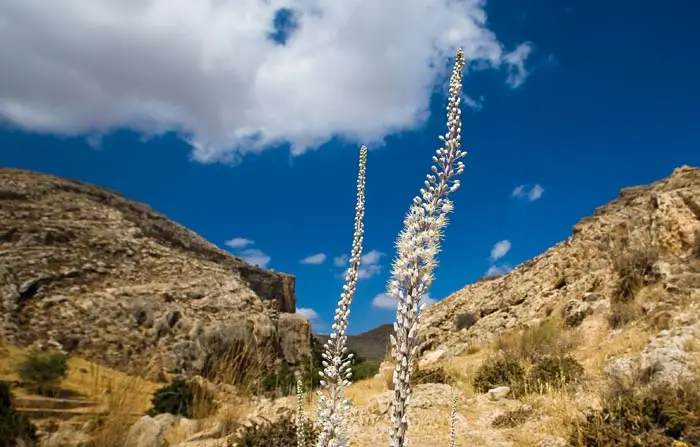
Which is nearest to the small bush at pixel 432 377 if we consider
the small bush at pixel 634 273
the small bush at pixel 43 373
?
the small bush at pixel 634 273

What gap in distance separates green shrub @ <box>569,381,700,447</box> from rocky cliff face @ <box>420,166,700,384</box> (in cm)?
153

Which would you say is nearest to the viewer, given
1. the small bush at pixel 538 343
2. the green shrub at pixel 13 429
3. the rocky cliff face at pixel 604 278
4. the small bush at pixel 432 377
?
the green shrub at pixel 13 429

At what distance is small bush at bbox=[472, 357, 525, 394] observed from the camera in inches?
478

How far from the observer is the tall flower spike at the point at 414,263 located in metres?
2.39

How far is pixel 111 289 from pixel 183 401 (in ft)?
59.9

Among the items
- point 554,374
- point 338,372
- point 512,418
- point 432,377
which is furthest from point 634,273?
point 338,372

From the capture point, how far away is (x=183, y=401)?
1292 centimetres

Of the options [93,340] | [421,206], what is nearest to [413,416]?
[421,206]

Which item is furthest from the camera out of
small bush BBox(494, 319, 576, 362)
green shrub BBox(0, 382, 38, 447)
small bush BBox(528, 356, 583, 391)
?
small bush BBox(494, 319, 576, 362)

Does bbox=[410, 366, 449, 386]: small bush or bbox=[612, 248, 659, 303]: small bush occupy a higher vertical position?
bbox=[612, 248, 659, 303]: small bush

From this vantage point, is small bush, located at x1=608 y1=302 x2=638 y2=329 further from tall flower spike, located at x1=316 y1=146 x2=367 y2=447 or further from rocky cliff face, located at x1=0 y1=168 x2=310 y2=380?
tall flower spike, located at x1=316 y1=146 x2=367 y2=447

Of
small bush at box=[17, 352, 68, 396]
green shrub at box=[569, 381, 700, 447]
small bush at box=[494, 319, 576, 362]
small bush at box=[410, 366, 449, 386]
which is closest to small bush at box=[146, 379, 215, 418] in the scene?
small bush at box=[17, 352, 68, 396]

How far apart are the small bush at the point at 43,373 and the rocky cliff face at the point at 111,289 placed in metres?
2.95

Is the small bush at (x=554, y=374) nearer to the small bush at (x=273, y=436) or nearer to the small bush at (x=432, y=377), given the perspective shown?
the small bush at (x=432, y=377)
